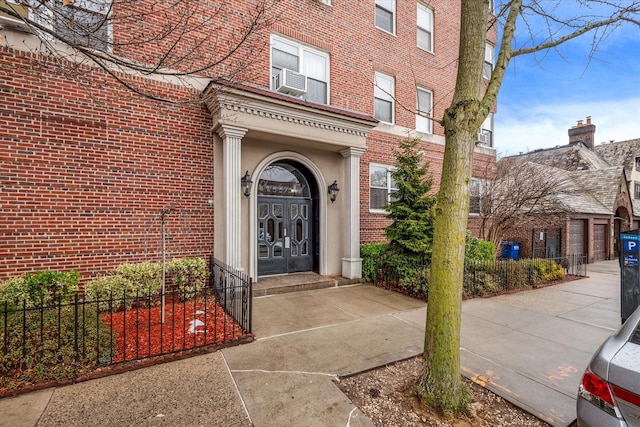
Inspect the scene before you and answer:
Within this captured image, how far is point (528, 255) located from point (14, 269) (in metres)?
19.0

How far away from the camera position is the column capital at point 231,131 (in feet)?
22.6

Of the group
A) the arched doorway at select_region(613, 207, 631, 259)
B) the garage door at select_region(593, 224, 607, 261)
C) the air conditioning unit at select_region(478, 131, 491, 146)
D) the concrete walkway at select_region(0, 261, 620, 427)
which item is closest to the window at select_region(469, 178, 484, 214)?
the air conditioning unit at select_region(478, 131, 491, 146)

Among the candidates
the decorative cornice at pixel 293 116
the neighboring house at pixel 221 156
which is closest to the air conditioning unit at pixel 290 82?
the neighboring house at pixel 221 156

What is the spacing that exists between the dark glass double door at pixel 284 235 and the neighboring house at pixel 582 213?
966 cm

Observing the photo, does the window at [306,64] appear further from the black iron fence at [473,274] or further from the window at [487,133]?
the window at [487,133]

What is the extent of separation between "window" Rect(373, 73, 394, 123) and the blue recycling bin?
386 inches

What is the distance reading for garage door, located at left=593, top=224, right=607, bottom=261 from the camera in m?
17.2

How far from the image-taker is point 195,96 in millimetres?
7461

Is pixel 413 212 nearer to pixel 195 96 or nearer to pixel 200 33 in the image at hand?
pixel 195 96

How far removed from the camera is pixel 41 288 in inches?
214

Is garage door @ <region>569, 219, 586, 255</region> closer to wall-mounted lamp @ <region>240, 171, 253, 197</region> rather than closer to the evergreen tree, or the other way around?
the evergreen tree

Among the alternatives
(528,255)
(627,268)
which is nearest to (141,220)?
(627,268)

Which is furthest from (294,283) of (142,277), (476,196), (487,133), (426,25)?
(487,133)

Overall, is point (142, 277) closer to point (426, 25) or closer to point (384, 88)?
point (384, 88)
